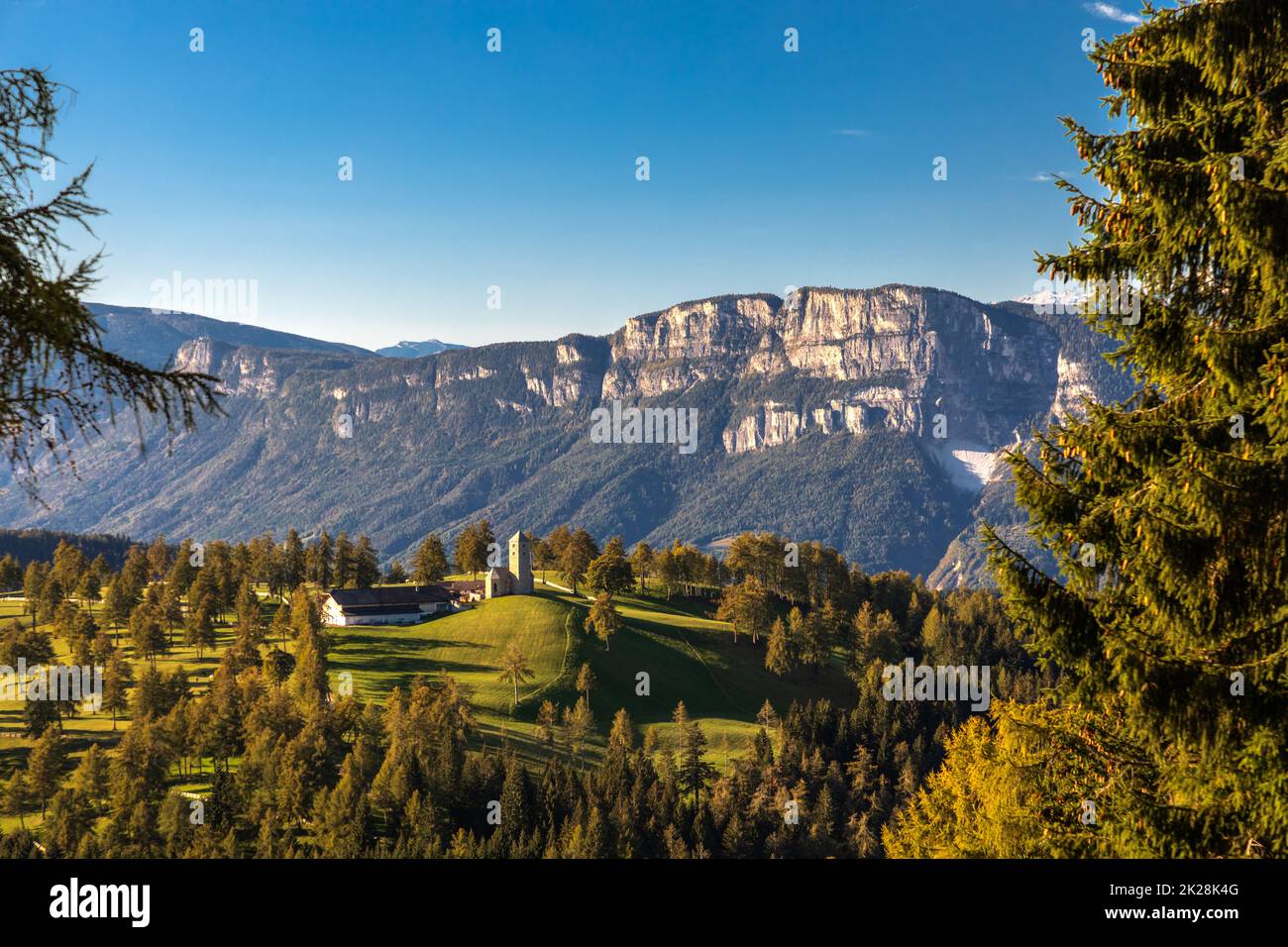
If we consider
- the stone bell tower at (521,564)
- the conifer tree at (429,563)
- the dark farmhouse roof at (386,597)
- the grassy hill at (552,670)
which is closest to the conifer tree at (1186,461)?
the grassy hill at (552,670)

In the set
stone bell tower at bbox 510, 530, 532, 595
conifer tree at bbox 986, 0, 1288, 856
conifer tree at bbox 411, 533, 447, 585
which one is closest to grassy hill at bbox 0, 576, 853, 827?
stone bell tower at bbox 510, 530, 532, 595

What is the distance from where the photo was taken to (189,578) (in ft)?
360

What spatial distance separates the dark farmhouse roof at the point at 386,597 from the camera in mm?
114688

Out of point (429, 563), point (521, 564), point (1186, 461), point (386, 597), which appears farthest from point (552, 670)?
point (1186, 461)

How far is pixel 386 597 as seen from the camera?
118875 mm

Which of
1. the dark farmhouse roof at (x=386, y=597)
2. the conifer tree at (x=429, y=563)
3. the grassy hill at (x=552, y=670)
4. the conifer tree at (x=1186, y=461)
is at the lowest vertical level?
the grassy hill at (x=552, y=670)

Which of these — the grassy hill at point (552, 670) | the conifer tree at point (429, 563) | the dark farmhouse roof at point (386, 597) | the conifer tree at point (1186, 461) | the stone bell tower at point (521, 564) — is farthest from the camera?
the conifer tree at point (429, 563)

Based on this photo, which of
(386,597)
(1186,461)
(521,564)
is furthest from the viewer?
(521,564)

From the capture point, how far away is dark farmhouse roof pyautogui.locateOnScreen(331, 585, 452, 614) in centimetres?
11469

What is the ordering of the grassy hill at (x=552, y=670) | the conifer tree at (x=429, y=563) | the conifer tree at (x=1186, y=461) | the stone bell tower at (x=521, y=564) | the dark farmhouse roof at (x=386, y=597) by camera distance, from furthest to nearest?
the conifer tree at (x=429, y=563), the stone bell tower at (x=521, y=564), the dark farmhouse roof at (x=386, y=597), the grassy hill at (x=552, y=670), the conifer tree at (x=1186, y=461)

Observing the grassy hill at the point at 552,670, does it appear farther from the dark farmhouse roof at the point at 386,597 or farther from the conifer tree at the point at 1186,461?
the conifer tree at the point at 1186,461

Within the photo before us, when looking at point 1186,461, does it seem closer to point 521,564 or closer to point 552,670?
point 552,670

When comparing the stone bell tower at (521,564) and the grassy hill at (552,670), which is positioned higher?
the stone bell tower at (521,564)
